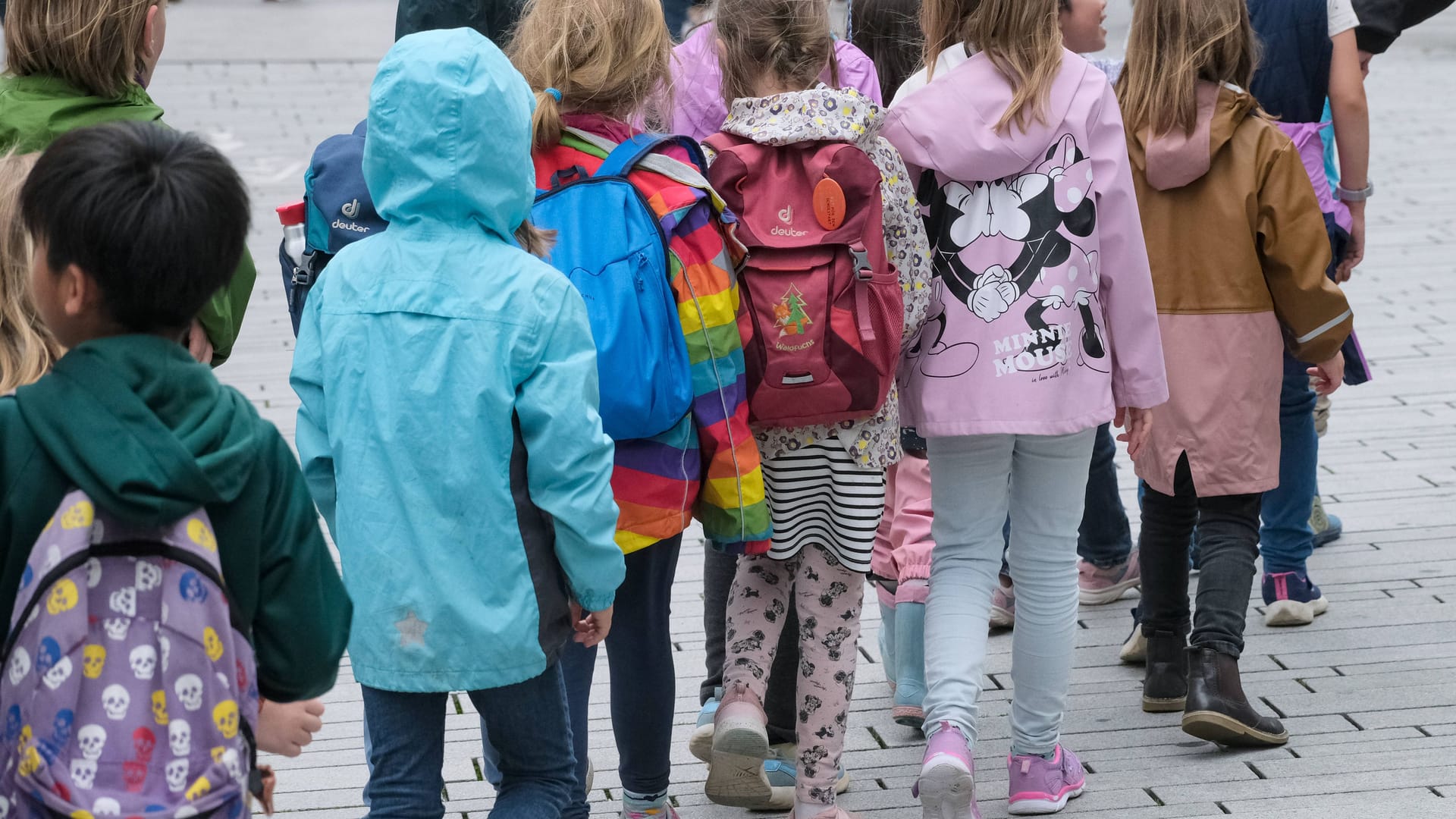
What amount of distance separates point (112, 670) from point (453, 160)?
1.06 metres

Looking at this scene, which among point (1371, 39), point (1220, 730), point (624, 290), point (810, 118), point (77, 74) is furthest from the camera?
point (1371, 39)

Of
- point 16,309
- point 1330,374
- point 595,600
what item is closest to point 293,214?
point 16,309

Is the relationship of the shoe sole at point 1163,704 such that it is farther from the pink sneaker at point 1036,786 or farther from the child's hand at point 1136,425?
the child's hand at point 1136,425

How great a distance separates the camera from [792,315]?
337 cm

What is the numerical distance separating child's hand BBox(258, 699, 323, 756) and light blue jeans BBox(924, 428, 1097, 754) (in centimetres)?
168

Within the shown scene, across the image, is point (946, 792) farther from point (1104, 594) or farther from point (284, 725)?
point (1104, 594)

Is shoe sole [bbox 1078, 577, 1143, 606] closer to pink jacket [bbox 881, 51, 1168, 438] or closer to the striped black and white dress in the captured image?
pink jacket [bbox 881, 51, 1168, 438]

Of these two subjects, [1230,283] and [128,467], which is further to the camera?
[1230,283]

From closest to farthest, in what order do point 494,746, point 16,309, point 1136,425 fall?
point 16,309
point 494,746
point 1136,425

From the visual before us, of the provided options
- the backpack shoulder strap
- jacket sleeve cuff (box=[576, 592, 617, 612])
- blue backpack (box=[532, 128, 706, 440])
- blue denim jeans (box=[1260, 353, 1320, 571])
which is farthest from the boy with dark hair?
blue denim jeans (box=[1260, 353, 1320, 571])

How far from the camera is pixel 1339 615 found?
495 cm

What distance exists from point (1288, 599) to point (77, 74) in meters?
3.58

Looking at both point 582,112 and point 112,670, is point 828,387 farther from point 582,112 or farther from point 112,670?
point 112,670

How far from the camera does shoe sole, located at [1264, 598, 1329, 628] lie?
192 inches
